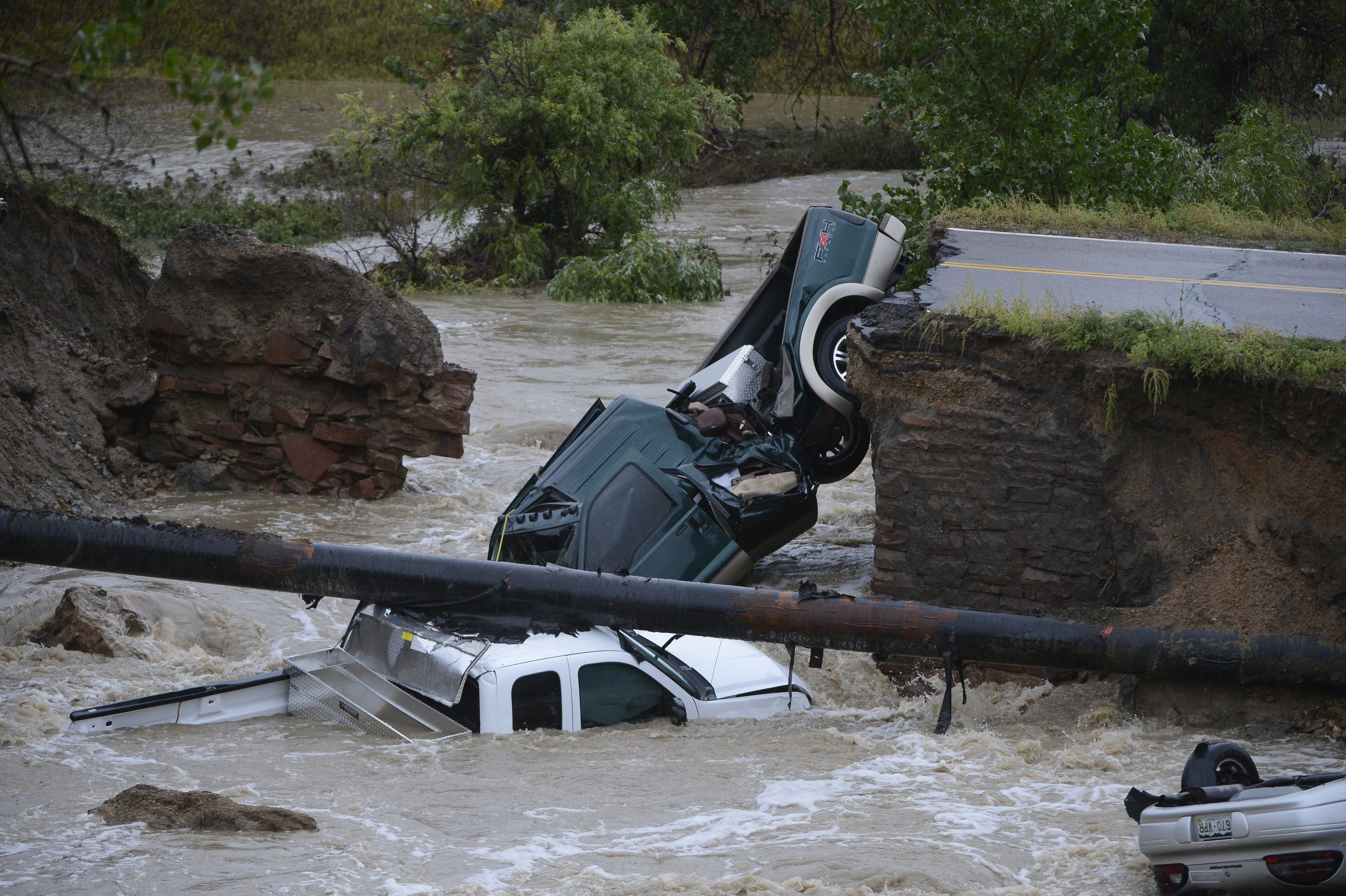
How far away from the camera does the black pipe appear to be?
689 cm

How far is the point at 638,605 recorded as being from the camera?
6.97 metres

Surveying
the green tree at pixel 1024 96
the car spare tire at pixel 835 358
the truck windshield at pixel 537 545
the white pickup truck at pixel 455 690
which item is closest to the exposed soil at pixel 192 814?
the white pickup truck at pixel 455 690

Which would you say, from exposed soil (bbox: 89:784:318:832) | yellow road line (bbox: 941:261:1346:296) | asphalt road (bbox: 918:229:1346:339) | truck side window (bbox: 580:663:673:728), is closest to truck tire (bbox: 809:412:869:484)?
asphalt road (bbox: 918:229:1346:339)

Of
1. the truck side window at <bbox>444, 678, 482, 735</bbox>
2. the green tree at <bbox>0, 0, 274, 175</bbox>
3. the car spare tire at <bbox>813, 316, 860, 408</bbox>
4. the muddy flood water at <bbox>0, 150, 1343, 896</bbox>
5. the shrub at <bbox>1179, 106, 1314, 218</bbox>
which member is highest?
the shrub at <bbox>1179, 106, 1314, 218</bbox>

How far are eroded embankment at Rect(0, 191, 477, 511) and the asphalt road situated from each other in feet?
18.4

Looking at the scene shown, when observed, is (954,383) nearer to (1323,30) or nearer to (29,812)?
(29,812)

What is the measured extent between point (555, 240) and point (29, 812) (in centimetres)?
2360

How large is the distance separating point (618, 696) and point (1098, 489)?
11.9 feet

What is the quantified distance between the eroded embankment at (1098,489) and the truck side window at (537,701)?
286 cm

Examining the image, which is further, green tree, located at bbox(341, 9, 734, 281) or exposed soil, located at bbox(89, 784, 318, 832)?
green tree, located at bbox(341, 9, 734, 281)

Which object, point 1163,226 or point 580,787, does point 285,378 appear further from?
point 1163,226

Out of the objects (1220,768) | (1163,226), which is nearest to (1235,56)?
(1163,226)

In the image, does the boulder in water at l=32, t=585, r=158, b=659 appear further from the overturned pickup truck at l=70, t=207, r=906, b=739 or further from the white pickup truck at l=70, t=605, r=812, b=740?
the overturned pickup truck at l=70, t=207, r=906, b=739

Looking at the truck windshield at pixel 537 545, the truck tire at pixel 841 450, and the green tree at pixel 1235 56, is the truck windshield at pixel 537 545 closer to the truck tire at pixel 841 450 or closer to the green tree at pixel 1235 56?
the truck tire at pixel 841 450
